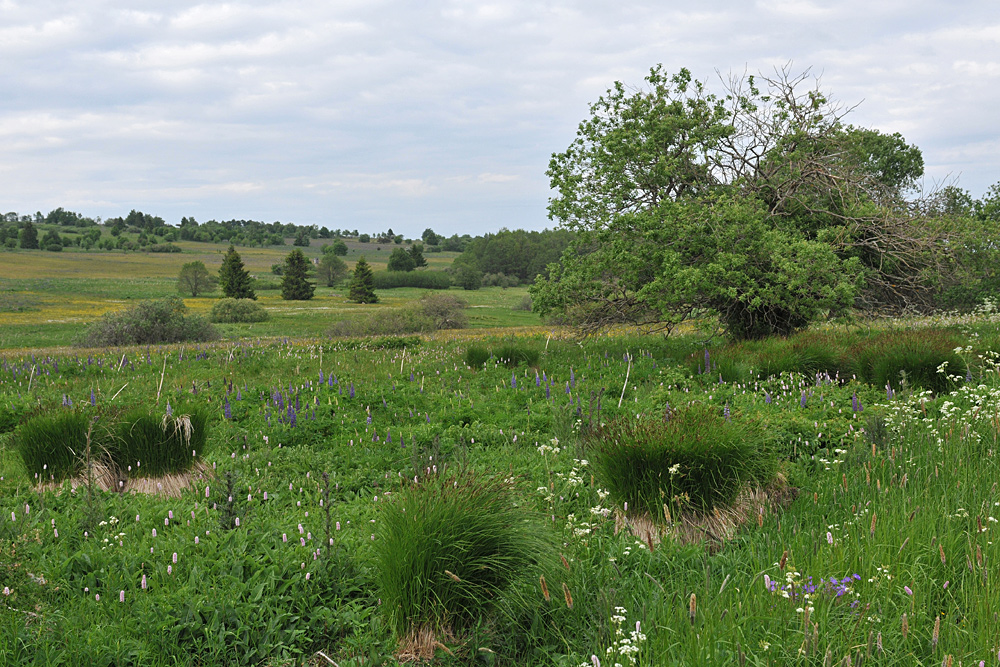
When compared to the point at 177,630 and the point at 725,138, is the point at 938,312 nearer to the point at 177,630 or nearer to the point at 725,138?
the point at 725,138

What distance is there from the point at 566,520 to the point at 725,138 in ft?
39.7

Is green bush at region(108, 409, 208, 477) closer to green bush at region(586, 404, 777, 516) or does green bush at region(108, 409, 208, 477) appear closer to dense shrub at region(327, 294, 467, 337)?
green bush at region(586, 404, 777, 516)

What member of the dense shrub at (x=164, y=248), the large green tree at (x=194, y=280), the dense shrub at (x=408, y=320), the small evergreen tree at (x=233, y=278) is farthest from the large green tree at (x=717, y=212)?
the dense shrub at (x=164, y=248)

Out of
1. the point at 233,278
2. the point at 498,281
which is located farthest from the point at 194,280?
the point at 498,281

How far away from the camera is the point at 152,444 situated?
231 inches

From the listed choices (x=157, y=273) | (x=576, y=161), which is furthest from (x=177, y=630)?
(x=157, y=273)

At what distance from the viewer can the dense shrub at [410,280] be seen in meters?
104

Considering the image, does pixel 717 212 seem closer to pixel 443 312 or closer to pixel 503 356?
pixel 503 356

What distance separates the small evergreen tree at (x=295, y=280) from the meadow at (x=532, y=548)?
7755 centimetres

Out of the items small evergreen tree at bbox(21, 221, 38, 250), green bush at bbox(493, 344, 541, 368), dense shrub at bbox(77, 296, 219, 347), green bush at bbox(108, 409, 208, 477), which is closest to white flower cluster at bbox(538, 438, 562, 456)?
green bush at bbox(108, 409, 208, 477)

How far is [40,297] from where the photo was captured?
61.7 metres

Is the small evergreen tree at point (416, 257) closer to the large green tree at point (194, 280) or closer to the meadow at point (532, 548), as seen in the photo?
the large green tree at point (194, 280)

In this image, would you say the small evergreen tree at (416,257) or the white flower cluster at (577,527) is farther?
the small evergreen tree at (416,257)

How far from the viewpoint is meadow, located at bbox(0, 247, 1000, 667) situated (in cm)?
286
